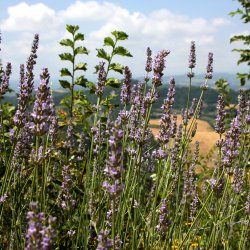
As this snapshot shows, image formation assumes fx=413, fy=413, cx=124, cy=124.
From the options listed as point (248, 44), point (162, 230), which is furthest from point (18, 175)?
point (248, 44)

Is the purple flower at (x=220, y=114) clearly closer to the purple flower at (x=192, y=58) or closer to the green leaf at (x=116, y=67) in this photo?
the purple flower at (x=192, y=58)

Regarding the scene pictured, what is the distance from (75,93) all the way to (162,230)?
2588mm

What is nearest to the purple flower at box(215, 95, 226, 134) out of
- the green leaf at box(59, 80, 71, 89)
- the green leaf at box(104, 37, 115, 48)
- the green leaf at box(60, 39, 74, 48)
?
the green leaf at box(104, 37, 115, 48)

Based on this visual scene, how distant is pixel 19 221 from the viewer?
8.89 ft

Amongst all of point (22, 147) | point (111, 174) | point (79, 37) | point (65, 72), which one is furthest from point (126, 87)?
point (111, 174)

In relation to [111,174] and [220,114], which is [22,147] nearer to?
[220,114]

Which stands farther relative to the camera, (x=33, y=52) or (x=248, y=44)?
(x=248, y=44)

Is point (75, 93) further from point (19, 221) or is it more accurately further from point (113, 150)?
point (113, 150)

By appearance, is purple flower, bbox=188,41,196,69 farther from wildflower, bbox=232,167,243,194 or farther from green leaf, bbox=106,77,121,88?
wildflower, bbox=232,167,243,194

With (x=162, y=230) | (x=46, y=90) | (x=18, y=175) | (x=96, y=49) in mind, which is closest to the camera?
(x=46, y=90)

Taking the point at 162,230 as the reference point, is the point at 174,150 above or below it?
above

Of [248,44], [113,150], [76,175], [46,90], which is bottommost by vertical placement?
[76,175]

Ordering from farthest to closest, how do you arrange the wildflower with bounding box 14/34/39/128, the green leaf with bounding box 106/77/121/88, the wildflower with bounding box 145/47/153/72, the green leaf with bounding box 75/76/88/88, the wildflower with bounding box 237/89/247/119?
the green leaf with bounding box 75/76/88/88, the green leaf with bounding box 106/77/121/88, the wildflower with bounding box 237/89/247/119, the wildflower with bounding box 145/47/153/72, the wildflower with bounding box 14/34/39/128

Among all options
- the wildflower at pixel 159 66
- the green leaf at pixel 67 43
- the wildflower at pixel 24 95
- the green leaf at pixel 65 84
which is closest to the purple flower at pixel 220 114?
the wildflower at pixel 159 66
